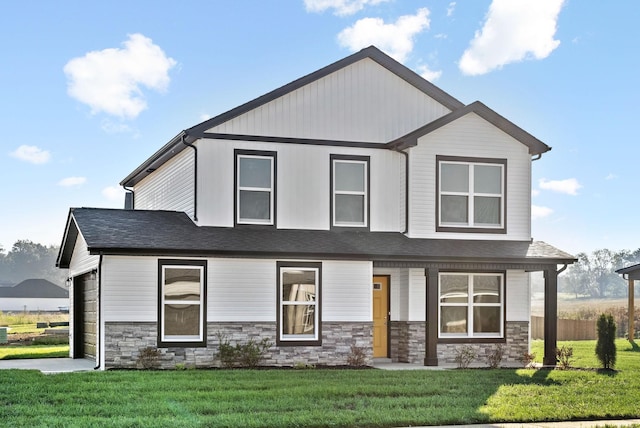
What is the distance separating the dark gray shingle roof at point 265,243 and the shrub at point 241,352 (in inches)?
82.2

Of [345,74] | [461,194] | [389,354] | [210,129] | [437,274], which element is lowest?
[389,354]

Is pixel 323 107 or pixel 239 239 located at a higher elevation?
pixel 323 107

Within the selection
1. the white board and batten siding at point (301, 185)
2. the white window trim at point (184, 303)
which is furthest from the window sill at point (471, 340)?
the white window trim at point (184, 303)

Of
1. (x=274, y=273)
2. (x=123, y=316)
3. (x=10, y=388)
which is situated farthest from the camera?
(x=274, y=273)

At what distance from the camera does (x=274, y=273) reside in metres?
20.6

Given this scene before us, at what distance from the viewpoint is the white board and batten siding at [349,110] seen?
870 inches

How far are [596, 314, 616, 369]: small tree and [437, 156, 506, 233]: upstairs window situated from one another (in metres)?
4.08

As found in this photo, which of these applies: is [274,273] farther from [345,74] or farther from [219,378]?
[345,74]

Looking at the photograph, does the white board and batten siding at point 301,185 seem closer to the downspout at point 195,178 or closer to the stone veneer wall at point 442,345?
the downspout at point 195,178

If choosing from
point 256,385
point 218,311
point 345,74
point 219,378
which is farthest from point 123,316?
point 345,74

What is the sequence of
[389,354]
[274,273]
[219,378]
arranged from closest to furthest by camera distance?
[219,378] → [274,273] → [389,354]

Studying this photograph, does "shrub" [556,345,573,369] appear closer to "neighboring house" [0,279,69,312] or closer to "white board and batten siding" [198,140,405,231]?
"white board and batten siding" [198,140,405,231]

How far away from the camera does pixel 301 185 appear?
2222 centimetres

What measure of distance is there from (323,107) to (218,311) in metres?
6.33
